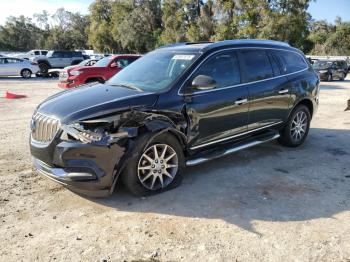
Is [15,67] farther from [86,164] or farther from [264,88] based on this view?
[86,164]

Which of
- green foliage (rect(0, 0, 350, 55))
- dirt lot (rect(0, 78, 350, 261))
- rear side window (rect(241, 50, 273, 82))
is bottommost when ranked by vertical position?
dirt lot (rect(0, 78, 350, 261))

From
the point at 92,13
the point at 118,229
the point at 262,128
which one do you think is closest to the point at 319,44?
the point at 92,13

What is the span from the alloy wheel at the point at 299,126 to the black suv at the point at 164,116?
373 millimetres

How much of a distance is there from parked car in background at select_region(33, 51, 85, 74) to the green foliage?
14.2m

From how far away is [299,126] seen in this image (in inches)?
268

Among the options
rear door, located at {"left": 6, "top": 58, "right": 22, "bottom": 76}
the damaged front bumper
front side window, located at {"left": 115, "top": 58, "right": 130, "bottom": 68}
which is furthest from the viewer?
rear door, located at {"left": 6, "top": 58, "right": 22, "bottom": 76}

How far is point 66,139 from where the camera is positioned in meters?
4.05

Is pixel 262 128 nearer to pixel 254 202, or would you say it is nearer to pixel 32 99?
pixel 254 202

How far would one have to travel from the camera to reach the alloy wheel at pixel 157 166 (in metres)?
4.41

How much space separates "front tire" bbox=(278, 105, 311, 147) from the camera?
6.61 meters

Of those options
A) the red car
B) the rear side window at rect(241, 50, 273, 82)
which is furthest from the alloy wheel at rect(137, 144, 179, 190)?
the red car

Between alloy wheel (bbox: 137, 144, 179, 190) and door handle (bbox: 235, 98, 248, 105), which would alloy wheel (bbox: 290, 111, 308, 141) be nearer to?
door handle (bbox: 235, 98, 248, 105)

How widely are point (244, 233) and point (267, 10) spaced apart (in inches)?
1204

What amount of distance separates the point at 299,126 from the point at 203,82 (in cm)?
295
